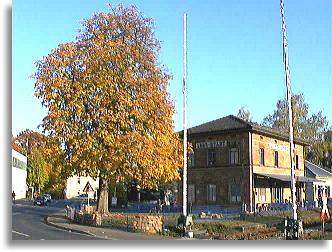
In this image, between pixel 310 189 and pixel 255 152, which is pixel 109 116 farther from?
pixel 310 189

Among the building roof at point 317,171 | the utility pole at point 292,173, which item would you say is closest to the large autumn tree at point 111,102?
the utility pole at point 292,173

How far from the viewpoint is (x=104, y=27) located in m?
29.4

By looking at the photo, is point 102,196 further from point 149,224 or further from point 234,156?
point 234,156

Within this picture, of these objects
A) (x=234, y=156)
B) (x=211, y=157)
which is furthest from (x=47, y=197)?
(x=234, y=156)

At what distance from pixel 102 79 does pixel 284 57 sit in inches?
422

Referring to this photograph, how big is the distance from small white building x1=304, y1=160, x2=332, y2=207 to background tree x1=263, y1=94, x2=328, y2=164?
9.17ft

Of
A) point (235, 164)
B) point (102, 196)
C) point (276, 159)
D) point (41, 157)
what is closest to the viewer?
point (102, 196)

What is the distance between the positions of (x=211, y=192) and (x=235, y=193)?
2248mm

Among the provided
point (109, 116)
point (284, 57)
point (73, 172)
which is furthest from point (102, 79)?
point (284, 57)

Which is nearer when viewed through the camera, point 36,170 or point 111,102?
point 111,102

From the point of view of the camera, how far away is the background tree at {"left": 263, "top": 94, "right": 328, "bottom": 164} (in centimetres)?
6006

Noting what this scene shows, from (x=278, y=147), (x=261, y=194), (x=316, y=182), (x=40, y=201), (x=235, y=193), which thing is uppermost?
(x=278, y=147)

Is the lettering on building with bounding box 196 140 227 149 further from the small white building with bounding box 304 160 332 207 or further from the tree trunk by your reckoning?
the tree trunk

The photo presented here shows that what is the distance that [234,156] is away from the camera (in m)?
40.6
